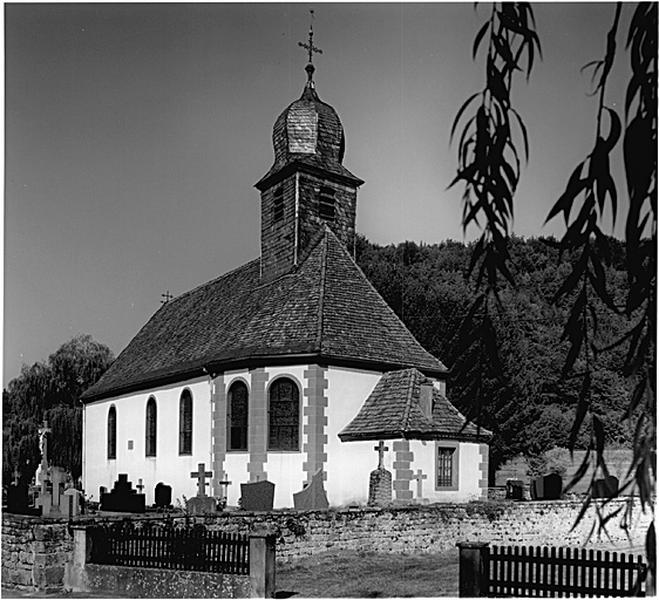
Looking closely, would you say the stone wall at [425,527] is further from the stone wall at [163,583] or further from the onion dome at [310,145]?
the onion dome at [310,145]

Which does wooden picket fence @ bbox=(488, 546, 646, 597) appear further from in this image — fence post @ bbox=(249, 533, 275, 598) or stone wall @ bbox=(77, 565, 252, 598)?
stone wall @ bbox=(77, 565, 252, 598)

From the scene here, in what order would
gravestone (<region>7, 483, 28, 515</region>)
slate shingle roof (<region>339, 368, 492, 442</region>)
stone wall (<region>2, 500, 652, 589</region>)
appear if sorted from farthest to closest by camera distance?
1. slate shingle roof (<region>339, 368, 492, 442</region>)
2. gravestone (<region>7, 483, 28, 515</region>)
3. stone wall (<region>2, 500, 652, 589</region>)

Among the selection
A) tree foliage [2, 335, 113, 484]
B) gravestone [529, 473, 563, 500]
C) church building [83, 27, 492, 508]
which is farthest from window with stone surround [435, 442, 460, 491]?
tree foliage [2, 335, 113, 484]

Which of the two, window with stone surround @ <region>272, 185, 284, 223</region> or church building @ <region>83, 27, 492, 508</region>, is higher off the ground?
window with stone surround @ <region>272, 185, 284, 223</region>

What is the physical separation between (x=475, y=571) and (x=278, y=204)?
13817mm

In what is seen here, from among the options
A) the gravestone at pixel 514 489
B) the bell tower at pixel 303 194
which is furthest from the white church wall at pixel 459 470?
the bell tower at pixel 303 194

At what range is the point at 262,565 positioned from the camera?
34.6 feet

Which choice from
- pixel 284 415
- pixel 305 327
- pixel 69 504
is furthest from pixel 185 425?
pixel 69 504

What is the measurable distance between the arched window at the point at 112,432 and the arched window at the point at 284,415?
685cm

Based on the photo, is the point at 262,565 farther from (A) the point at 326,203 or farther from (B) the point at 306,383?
(A) the point at 326,203

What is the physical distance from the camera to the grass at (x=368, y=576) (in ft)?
37.5

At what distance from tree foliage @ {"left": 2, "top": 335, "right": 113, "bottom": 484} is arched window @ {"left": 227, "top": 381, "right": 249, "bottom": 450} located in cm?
311

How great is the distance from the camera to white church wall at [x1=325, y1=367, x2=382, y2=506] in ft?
63.0

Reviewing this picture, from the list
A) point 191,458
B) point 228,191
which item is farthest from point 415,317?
point 228,191
